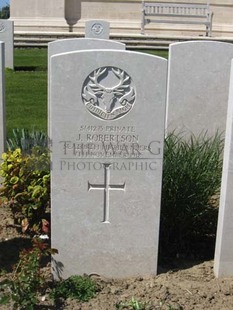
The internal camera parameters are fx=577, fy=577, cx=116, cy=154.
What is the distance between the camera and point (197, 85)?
5559mm

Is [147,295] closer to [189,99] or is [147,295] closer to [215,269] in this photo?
[215,269]

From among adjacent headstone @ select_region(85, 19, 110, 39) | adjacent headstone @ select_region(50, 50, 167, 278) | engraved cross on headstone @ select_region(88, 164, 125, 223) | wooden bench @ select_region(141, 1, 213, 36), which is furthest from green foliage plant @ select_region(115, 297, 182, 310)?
wooden bench @ select_region(141, 1, 213, 36)

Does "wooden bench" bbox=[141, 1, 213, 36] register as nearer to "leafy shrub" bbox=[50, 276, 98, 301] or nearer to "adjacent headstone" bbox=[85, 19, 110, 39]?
"adjacent headstone" bbox=[85, 19, 110, 39]

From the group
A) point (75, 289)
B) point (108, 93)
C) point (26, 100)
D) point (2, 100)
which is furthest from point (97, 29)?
point (75, 289)

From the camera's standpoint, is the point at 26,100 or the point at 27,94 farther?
the point at 27,94

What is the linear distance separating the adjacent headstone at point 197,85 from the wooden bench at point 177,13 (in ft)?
56.3

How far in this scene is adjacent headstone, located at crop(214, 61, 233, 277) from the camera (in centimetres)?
363

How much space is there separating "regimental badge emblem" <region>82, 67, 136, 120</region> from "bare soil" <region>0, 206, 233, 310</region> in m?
1.09

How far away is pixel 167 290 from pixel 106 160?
0.90 m

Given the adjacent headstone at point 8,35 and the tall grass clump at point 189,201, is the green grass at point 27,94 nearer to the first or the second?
the adjacent headstone at point 8,35

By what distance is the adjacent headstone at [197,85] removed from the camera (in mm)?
5434

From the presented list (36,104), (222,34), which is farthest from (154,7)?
(36,104)

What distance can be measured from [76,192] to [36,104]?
18.8ft

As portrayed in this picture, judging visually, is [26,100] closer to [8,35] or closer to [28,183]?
[8,35]
